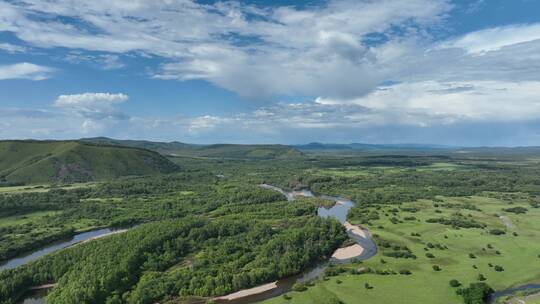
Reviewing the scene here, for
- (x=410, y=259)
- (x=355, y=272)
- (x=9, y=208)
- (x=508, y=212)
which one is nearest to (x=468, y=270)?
(x=410, y=259)

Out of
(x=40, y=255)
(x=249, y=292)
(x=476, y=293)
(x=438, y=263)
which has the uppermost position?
(x=476, y=293)

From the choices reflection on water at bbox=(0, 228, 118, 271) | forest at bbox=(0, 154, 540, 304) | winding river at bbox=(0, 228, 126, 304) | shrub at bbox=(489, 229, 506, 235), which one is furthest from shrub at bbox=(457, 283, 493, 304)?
reflection on water at bbox=(0, 228, 118, 271)

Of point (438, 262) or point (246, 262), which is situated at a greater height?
point (246, 262)

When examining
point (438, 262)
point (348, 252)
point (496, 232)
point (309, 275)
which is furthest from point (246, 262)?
point (496, 232)

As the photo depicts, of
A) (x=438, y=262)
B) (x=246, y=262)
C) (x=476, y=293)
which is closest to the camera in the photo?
(x=476, y=293)

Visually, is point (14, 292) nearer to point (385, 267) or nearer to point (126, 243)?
point (126, 243)

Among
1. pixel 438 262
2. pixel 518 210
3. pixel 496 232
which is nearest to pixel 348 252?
pixel 438 262

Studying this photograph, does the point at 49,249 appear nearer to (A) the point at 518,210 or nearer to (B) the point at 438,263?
(B) the point at 438,263

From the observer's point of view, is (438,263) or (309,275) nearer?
(309,275)

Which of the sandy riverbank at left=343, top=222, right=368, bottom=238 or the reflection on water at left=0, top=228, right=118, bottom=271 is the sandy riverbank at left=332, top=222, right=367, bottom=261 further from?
the reflection on water at left=0, top=228, right=118, bottom=271

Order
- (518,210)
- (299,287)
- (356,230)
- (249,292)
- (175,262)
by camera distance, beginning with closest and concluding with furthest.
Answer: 1. (249,292)
2. (299,287)
3. (175,262)
4. (356,230)
5. (518,210)
